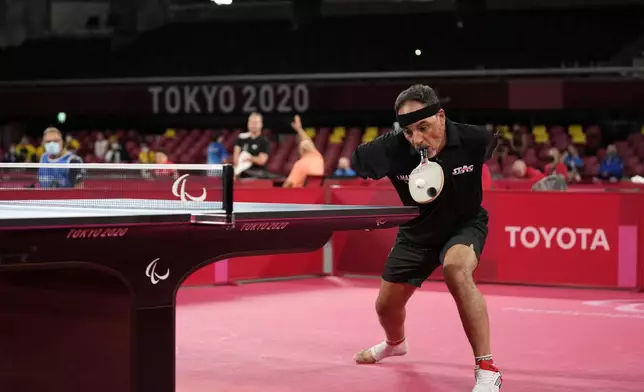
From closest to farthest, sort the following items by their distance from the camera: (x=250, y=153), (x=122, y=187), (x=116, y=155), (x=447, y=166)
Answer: (x=447, y=166) → (x=122, y=187) → (x=250, y=153) → (x=116, y=155)

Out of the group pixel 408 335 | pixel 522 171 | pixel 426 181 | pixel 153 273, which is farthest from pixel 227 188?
pixel 522 171

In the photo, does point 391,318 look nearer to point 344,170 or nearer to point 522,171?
point 522,171

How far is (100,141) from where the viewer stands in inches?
827

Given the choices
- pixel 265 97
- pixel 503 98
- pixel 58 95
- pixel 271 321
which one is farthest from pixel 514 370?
pixel 58 95

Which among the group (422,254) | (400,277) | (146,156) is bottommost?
(400,277)

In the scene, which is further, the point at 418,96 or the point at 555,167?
the point at 555,167

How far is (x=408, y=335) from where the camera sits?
6.41m

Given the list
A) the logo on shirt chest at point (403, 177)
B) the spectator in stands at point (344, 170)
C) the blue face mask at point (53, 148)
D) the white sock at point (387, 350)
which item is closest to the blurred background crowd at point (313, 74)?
the spectator in stands at point (344, 170)

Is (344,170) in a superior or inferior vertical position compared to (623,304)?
superior

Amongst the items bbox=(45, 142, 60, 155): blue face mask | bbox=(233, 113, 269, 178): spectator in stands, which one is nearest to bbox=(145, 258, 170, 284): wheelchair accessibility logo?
bbox=(45, 142, 60, 155): blue face mask

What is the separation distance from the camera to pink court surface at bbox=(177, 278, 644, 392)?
16.3 ft

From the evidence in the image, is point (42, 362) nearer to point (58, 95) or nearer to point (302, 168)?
point (302, 168)

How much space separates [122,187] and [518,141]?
9551 mm

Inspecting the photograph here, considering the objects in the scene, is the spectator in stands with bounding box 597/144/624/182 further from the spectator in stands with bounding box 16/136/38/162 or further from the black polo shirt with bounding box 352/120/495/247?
the black polo shirt with bounding box 352/120/495/247
